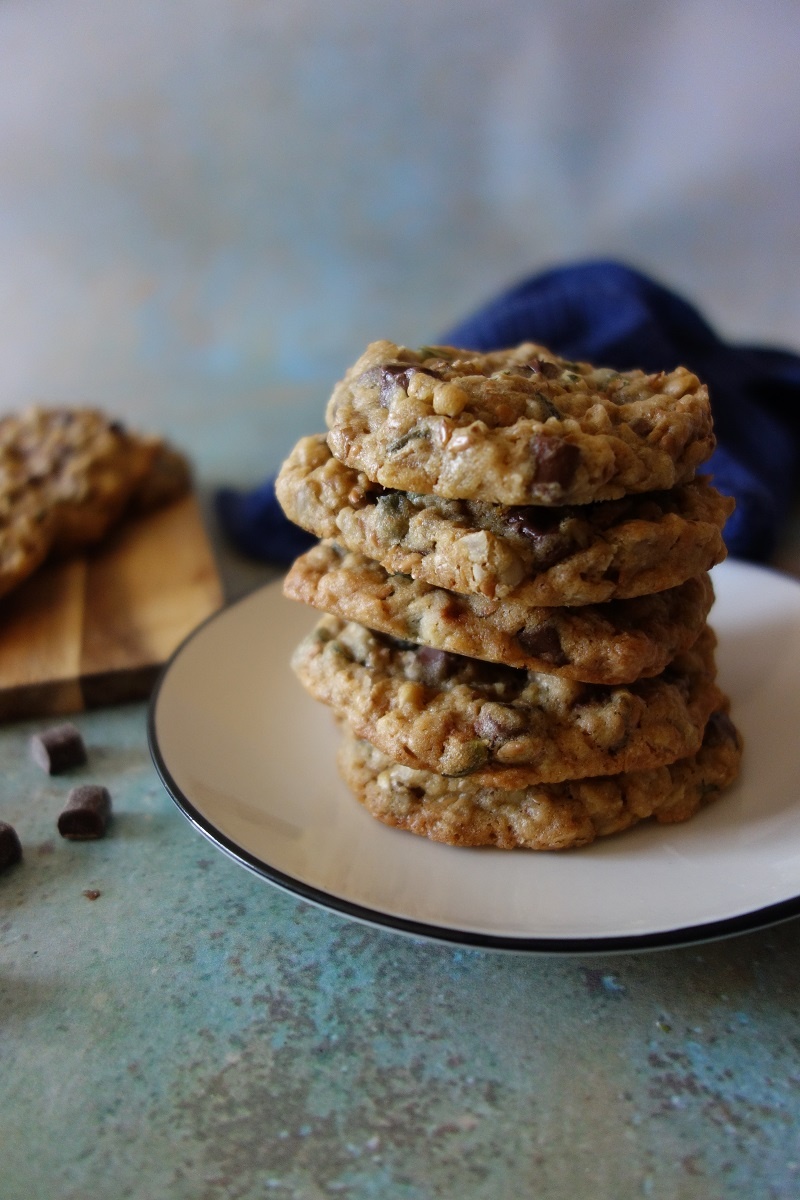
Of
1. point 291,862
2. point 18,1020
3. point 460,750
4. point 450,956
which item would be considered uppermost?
point 460,750

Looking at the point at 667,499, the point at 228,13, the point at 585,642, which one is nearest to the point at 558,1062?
the point at 585,642

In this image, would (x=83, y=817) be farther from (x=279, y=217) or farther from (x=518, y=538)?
(x=279, y=217)

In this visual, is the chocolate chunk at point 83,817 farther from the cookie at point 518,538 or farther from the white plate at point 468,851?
the cookie at point 518,538

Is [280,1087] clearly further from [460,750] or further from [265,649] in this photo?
[265,649]

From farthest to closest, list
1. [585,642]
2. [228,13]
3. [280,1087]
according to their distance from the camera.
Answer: [228,13] → [585,642] → [280,1087]

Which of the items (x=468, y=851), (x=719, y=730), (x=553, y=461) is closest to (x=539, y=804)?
(x=468, y=851)

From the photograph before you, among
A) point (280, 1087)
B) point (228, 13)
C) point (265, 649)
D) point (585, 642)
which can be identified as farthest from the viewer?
point (228, 13)
